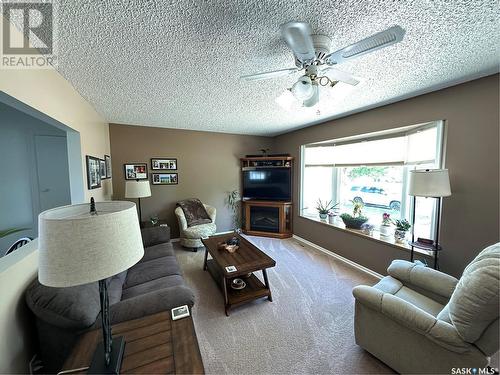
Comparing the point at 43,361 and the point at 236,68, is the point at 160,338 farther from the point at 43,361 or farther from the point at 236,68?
the point at 236,68

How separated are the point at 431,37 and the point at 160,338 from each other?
254cm

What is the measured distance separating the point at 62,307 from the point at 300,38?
2.06m

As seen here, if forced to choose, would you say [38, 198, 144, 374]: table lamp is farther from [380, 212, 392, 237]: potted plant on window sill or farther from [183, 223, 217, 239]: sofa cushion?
[380, 212, 392, 237]: potted plant on window sill

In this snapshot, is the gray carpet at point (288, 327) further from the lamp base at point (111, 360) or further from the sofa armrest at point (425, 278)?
the lamp base at point (111, 360)

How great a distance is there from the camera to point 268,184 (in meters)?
4.55

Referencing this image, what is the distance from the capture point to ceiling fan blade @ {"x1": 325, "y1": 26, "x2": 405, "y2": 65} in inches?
37.7

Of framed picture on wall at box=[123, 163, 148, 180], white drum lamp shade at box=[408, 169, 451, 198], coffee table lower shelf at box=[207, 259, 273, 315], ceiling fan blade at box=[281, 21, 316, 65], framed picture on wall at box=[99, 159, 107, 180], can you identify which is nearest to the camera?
ceiling fan blade at box=[281, 21, 316, 65]

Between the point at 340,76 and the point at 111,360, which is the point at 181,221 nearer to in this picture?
the point at 111,360

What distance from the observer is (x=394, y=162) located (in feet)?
8.89

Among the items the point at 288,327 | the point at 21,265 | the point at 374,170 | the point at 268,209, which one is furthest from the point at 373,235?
the point at 21,265

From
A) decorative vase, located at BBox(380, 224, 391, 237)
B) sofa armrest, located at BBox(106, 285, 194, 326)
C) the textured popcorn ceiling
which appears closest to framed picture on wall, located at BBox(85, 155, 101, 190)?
the textured popcorn ceiling

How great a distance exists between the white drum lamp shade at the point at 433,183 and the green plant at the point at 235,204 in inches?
138

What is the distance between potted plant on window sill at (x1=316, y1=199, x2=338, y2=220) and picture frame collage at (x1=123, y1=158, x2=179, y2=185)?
3.05 meters

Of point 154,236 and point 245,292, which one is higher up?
point 154,236
